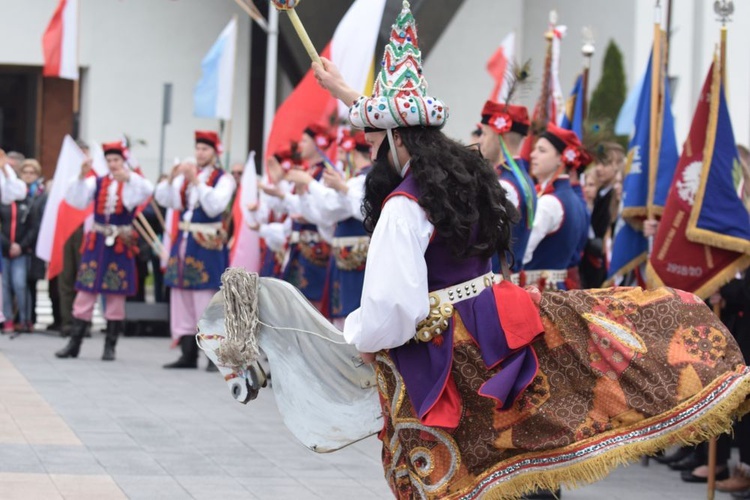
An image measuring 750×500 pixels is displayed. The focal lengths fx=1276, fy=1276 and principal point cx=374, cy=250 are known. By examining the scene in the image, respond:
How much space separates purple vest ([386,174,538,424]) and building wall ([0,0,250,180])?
19287 millimetres

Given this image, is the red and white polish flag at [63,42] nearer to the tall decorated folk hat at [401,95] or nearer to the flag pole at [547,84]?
the flag pole at [547,84]

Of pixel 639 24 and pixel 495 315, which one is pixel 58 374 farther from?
pixel 639 24

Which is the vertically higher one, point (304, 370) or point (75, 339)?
point (304, 370)

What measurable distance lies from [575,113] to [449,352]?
6.37 metres

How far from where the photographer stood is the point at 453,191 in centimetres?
435

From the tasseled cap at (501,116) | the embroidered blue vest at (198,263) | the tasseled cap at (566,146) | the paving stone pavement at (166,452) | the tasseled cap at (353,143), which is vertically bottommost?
the paving stone pavement at (166,452)

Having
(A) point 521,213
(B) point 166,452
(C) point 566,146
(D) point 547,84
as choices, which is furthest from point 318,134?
(A) point 521,213

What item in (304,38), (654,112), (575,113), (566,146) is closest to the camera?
(304,38)

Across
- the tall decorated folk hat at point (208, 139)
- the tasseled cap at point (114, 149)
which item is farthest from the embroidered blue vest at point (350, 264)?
the tasseled cap at point (114, 149)

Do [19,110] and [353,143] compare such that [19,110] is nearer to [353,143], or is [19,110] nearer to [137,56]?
[137,56]

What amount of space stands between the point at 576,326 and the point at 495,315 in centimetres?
30

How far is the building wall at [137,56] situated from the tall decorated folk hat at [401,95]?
19107mm

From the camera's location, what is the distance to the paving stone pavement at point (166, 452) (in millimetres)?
6578

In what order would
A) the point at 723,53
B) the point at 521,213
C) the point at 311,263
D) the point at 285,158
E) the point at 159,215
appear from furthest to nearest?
1. the point at 159,215
2. the point at 285,158
3. the point at 311,263
4. the point at 723,53
5. the point at 521,213
